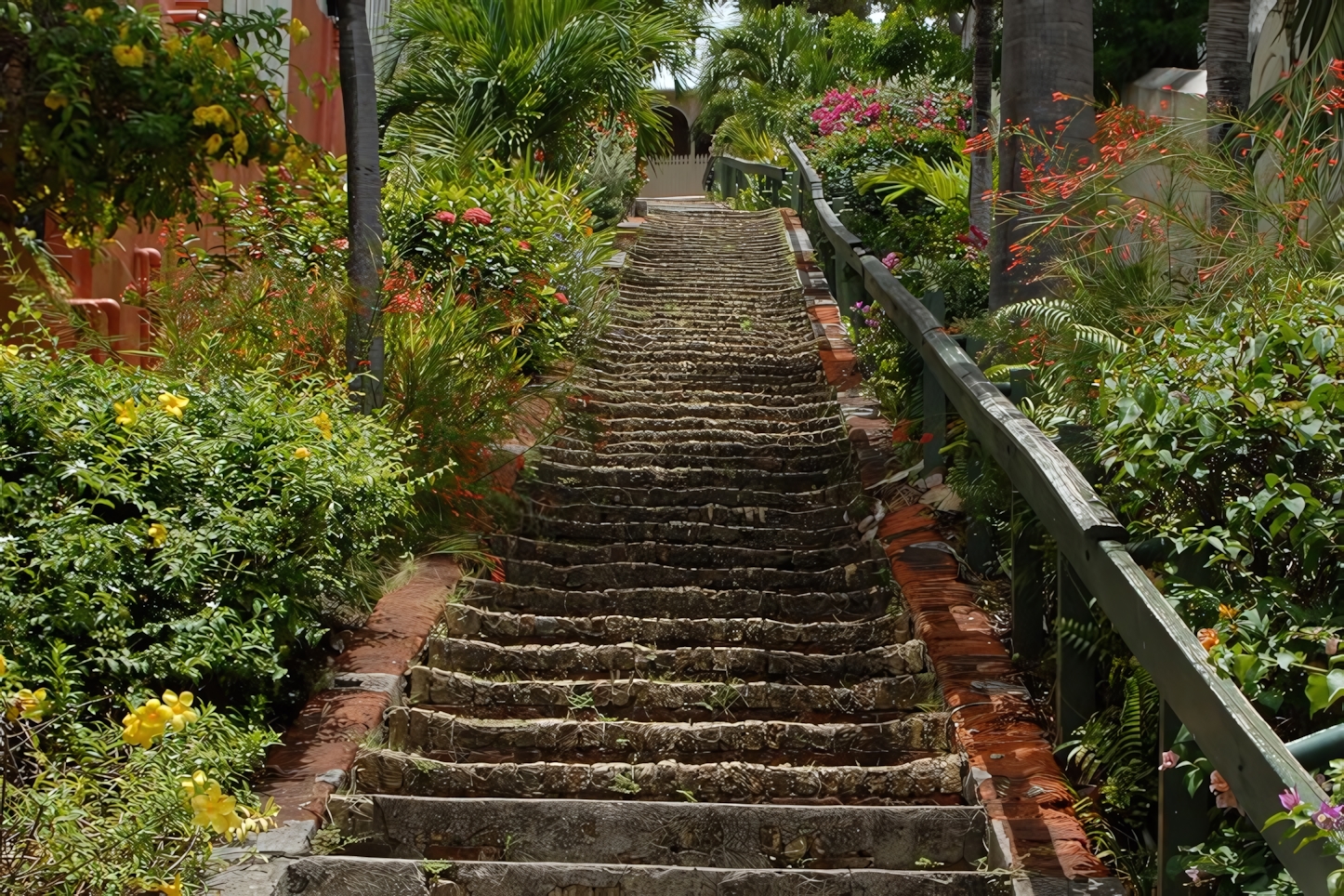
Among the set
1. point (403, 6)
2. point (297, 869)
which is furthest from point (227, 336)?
point (403, 6)

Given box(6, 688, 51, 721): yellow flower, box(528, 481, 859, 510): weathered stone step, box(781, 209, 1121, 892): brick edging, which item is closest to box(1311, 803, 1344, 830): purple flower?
box(781, 209, 1121, 892): brick edging

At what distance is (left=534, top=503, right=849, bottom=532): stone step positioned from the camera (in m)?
6.66

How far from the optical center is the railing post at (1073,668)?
4.07 m

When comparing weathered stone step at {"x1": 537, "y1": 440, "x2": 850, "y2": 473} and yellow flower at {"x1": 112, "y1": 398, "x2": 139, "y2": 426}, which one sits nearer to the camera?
yellow flower at {"x1": 112, "y1": 398, "x2": 139, "y2": 426}

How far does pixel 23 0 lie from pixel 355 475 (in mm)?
1639

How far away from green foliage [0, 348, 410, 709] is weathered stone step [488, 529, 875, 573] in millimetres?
1567

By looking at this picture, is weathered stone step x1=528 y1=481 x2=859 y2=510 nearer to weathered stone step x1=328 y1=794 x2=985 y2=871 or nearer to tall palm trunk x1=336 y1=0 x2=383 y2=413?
tall palm trunk x1=336 y1=0 x2=383 y2=413

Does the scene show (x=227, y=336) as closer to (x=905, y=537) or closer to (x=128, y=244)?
(x=128, y=244)

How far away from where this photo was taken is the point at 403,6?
1430cm

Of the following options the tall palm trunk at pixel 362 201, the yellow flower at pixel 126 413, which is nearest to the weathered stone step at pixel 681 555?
the tall palm trunk at pixel 362 201

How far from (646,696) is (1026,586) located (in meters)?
1.31

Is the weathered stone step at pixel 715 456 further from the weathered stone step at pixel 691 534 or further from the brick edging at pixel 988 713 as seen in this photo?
the weathered stone step at pixel 691 534

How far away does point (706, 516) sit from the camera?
6723 mm

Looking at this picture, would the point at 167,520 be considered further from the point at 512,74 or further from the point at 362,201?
the point at 512,74
